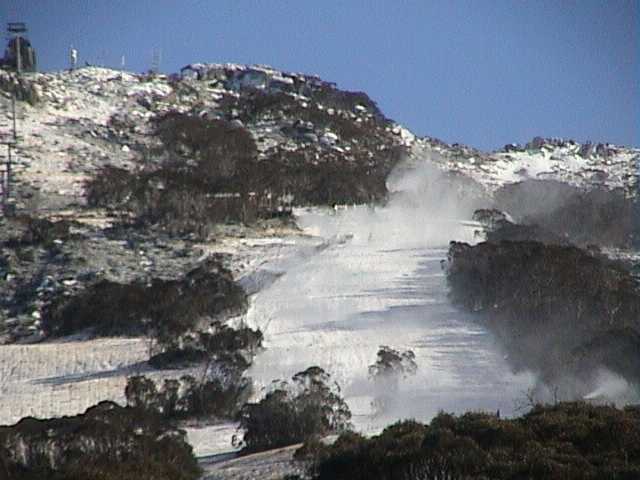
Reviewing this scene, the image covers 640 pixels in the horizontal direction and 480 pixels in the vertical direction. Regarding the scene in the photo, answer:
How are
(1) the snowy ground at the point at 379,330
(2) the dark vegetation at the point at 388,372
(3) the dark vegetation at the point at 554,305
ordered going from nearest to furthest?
1. (2) the dark vegetation at the point at 388,372
2. (1) the snowy ground at the point at 379,330
3. (3) the dark vegetation at the point at 554,305

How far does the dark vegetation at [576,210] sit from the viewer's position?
2025 inches

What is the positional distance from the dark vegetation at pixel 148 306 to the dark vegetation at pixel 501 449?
14496mm

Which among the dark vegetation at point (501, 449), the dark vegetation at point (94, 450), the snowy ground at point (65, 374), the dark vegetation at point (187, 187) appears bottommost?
the snowy ground at point (65, 374)

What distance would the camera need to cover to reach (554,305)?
29.0 metres

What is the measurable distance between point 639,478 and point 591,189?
54.1 meters

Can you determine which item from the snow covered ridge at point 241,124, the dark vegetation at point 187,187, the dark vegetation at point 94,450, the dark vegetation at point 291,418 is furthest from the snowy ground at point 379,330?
the snow covered ridge at point 241,124

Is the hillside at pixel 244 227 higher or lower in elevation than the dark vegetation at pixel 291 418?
higher

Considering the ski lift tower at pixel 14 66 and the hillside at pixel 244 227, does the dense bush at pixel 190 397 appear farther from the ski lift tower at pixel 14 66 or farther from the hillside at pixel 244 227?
the ski lift tower at pixel 14 66

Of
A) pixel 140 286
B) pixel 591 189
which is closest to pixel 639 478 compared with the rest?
pixel 140 286

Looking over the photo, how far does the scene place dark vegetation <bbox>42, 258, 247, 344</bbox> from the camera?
3111 centimetres

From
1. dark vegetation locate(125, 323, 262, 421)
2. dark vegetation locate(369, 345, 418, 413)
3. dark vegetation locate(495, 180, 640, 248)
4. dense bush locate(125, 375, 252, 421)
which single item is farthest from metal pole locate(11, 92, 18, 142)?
dark vegetation locate(369, 345, 418, 413)

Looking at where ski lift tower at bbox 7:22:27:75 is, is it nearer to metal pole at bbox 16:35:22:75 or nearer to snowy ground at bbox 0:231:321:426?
metal pole at bbox 16:35:22:75

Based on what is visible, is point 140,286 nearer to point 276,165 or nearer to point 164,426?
point 164,426

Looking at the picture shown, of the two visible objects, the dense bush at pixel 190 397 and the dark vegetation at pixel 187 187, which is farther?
the dark vegetation at pixel 187 187
